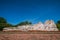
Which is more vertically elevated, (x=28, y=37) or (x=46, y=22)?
(x=46, y=22)

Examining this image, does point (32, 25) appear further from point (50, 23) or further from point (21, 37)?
point (21, 37)

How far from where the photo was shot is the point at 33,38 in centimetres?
638

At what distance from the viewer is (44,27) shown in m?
10.3

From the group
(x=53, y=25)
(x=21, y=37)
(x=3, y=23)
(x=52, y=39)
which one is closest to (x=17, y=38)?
(x=21, y=37)

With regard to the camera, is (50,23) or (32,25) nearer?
(32,25)

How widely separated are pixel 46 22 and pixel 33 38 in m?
4.22

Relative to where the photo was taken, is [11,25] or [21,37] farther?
[11,25]

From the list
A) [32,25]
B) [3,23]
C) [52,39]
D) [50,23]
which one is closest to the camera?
[52,39]

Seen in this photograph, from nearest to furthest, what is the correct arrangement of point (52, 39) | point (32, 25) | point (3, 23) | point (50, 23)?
point (52, 39) < point (3, 23) < point (32, 25) < point (50, 23)

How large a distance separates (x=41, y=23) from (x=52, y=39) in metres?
4.12

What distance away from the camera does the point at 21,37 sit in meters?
6.52

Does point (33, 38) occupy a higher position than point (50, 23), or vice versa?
point (50, 23)

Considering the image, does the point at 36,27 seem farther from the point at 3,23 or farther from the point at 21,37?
the point at 21,37

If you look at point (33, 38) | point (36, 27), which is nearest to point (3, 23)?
point (36, 27)
